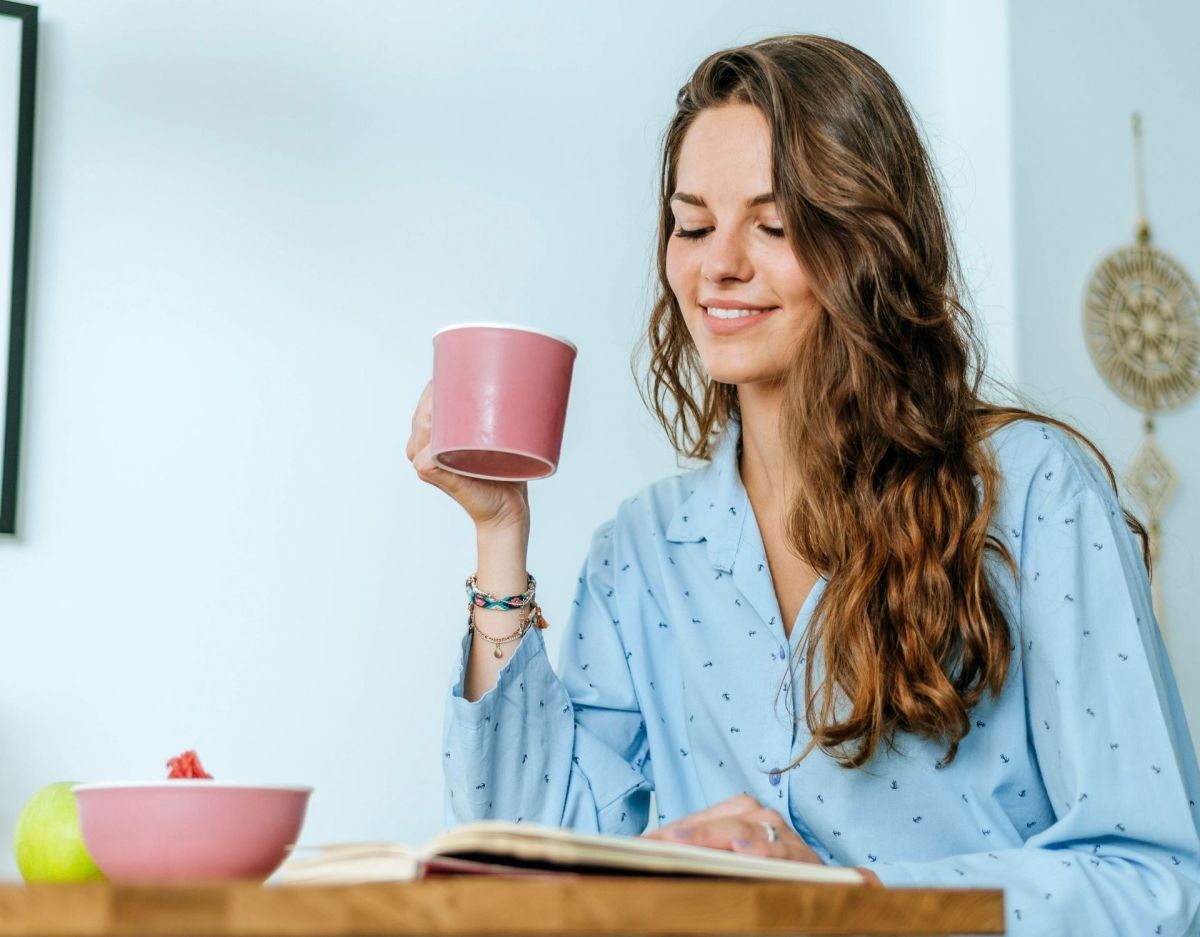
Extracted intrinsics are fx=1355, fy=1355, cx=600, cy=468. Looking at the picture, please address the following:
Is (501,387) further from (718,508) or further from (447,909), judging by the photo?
(447,909)

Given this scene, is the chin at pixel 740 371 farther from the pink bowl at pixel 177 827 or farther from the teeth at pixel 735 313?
the pink bowl at pixel 177 827

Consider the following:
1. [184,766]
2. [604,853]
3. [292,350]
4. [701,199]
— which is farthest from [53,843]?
[292,350]

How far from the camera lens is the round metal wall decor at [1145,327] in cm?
224

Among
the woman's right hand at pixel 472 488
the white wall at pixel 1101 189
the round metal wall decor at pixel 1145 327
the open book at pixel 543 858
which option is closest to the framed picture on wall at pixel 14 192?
the woman's right hand at pixel 472 488

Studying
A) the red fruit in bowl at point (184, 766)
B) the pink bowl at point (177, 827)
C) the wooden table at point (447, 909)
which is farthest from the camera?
the red fruit in bowl at point (184, 766)

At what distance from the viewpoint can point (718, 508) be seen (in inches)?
54.8

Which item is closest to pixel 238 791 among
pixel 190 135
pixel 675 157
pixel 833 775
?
pixel 833 775

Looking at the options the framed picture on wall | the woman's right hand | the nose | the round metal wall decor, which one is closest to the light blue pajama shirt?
the woman's right hand

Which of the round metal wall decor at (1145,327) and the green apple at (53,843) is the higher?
the round metal wall decor at (1145,327)

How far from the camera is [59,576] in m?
1.57

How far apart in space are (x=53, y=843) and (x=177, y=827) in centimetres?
30

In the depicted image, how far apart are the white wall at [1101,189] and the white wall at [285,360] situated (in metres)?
0.67

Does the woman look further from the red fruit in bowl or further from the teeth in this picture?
the red fruit in bowl

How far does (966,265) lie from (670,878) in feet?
5.90
